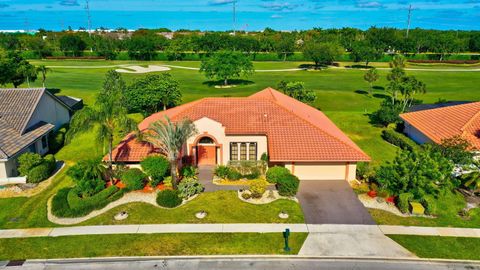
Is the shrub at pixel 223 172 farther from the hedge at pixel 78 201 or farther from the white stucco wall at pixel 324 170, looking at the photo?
the hedge at pixel 78 201

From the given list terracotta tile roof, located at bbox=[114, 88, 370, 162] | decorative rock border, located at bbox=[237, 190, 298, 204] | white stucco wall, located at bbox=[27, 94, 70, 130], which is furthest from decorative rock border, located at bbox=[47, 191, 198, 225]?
white stucco wall, located at bbox=[27, 94, 70, 130]

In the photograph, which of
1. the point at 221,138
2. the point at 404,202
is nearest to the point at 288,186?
the point at 221,138

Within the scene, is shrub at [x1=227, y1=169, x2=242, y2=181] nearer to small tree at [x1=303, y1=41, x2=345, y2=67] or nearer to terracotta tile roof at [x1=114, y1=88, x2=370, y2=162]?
terracotta tile roof at [x1=114, y1=88, x2=370, y2=162]

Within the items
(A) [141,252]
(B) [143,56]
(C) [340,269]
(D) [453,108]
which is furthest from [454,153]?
(B) [143,56]

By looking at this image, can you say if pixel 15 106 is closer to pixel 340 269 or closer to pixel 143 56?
pixel 340 269

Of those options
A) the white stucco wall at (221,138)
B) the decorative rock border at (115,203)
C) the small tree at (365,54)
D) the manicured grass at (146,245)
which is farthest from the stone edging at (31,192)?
the small tree at (365,54)

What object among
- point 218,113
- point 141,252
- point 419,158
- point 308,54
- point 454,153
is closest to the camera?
point 141,252
